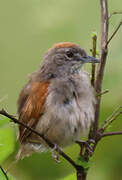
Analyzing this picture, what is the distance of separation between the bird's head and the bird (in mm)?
56

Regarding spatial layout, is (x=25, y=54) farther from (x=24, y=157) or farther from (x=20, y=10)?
(x=24, y=157)

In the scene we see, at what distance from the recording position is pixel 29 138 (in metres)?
4.61

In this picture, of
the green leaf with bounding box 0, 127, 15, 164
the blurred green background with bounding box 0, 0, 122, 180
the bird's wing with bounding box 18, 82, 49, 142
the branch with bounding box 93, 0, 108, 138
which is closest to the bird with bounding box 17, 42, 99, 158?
the bird's wing with bounding box 18, 82, 49, 142

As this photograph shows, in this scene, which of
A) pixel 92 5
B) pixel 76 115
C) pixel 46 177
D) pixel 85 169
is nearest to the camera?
pixel 85 169

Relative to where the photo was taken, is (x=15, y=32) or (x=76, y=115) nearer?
(x=76, y=115)

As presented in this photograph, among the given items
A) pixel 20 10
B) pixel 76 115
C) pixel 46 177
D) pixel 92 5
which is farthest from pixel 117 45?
pixel 20 10

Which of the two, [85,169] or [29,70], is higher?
[85,169]

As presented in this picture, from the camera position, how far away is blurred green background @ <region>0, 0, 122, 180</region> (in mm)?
4172

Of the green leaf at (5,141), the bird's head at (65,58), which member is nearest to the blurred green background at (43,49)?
the green leaf at (5,141)

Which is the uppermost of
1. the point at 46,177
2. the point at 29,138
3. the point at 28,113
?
the point at 28,113

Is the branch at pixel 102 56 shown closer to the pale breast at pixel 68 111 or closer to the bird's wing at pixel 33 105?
the pale breast at pixel 68 111

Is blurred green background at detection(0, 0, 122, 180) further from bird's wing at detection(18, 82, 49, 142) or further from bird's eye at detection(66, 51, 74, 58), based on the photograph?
bird's eye at detection(66, 51, 74, 58)

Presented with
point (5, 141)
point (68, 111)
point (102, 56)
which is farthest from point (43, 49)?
point (5, 141)

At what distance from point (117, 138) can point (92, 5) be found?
288 centimetres
